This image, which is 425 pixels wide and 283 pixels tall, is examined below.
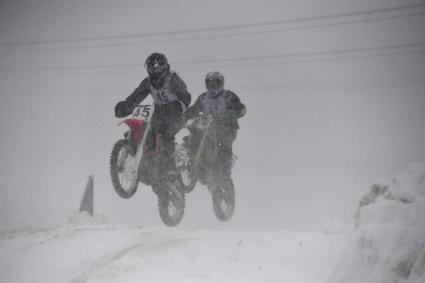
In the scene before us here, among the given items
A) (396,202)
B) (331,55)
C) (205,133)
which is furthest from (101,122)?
(331,55)

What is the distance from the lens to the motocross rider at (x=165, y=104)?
822 cm

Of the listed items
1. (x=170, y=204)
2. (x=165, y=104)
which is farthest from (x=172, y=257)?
(x=165, y=104)

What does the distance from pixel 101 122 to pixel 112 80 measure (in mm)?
9630

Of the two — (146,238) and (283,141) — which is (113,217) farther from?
(146,238)

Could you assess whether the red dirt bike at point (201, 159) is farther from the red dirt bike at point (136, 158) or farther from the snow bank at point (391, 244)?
the snow bank at point (391, 244)

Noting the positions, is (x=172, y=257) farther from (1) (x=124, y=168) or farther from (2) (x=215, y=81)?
(2) (x=215, y=81)

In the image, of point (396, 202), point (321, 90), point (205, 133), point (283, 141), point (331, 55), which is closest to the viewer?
point (396, 202)

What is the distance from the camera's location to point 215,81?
32.7 feet

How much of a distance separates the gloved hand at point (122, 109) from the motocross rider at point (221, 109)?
152 cm

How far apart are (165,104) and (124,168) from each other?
1.29 metres

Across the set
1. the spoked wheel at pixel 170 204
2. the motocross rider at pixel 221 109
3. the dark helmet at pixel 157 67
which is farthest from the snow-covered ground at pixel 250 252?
the dark helmet at pixel 157 67

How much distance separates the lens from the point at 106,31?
108 metres

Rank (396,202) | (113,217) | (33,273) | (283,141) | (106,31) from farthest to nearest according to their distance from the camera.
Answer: (106,31) < (283,141) < (113,217) < (33,273) < (396,202)

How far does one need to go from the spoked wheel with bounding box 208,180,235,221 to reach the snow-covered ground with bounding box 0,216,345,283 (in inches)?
65.5
